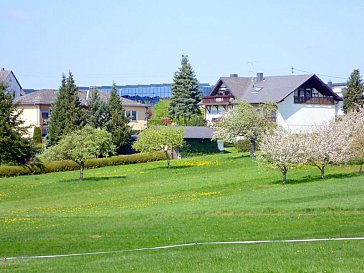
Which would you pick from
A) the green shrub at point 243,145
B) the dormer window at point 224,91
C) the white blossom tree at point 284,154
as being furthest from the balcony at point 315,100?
the white blossom tree at point 284,154

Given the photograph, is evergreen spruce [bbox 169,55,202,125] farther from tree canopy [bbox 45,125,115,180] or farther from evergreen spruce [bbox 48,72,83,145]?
tree canopy [bbox 45,125,115,180]

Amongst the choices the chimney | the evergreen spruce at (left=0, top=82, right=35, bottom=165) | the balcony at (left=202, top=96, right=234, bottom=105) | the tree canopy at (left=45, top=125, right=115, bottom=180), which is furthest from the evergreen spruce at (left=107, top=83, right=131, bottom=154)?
the evergreen spruce at (left=0, top=82, right=35, bottom=165)

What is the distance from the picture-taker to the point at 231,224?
26156mm

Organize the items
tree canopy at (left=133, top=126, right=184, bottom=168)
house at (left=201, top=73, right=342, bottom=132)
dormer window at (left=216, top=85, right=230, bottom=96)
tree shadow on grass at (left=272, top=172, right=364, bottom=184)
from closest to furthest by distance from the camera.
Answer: tree shadow on grass at (left=272, top=172, right=364, bottom=184)
tree canopy at (left=133, top=126, right=184, bottom=168)
house at (left=201, top=73, right=342, bottom=132)
dormer window at (left=216, top=85, right=230, bottom=96)

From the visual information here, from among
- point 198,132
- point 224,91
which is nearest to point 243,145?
point 198,132

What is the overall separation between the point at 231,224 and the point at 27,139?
34.3 metres

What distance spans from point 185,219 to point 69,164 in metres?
38.2

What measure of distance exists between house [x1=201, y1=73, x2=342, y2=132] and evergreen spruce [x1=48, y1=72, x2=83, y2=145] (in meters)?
17.1

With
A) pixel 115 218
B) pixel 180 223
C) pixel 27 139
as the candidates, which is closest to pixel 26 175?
pixel 27 139

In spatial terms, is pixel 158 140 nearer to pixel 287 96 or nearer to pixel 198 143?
pixel 198 143

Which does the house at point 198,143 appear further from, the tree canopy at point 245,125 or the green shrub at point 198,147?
the tree canopy at point 245,125

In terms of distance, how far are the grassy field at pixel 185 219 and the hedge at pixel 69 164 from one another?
286 cm

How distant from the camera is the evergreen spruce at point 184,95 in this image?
4277 inches

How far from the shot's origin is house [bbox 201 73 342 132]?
87625 millimetres
